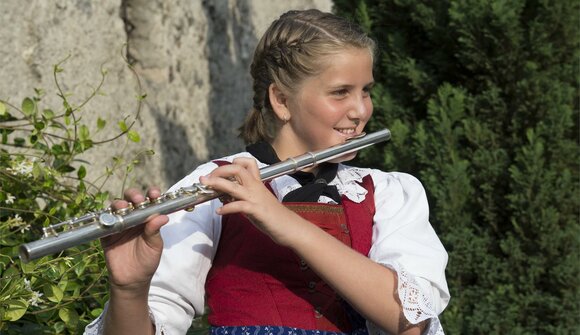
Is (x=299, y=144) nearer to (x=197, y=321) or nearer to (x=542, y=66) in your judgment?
(x=197, y=321)

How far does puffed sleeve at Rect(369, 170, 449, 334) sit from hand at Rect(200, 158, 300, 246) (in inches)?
9.4

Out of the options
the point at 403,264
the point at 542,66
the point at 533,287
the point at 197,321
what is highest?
the point at 403,264

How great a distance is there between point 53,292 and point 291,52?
671 mm

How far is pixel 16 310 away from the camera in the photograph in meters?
1.93

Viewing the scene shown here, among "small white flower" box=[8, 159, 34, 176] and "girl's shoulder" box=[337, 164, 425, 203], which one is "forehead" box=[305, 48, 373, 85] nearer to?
"girl's shoulder" box=[337, 164, 425, 203]

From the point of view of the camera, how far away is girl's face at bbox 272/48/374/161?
1.96 meters

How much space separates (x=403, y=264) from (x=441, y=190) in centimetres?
150

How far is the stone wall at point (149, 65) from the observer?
2.94 metres

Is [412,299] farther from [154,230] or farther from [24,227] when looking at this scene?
[24,227]

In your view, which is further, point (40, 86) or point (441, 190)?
point (441, 190)

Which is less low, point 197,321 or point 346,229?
point 346,229

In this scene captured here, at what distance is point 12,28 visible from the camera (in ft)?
9.30

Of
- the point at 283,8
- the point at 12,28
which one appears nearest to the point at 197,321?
the point at 12,28

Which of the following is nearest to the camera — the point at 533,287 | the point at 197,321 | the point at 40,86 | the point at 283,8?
the point at 197,321
